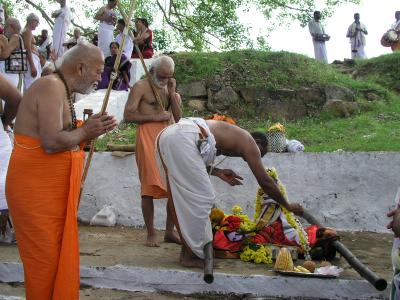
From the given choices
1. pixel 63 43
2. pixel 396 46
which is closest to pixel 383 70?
pixel 396 46

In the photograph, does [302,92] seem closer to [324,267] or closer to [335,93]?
[335,93]

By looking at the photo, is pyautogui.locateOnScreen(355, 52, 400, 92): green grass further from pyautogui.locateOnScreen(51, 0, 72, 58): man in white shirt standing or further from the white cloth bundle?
pyautogui.locateOnScreen(51, 0, 72, 58): man in white shirt standing

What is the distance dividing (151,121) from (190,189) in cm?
141

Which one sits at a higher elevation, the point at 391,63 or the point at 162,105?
the point at 391,63

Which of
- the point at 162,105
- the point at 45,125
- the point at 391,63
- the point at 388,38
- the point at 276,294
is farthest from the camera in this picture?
the point at 388,38

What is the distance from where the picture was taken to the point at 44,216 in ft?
11.5

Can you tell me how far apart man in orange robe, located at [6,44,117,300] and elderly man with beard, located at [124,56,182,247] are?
2324mm

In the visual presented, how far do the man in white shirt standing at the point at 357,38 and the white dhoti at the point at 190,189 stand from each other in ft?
36.6

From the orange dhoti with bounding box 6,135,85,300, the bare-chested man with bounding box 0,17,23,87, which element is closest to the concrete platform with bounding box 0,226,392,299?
the orange dhoti with bounding box 6,135,85,300

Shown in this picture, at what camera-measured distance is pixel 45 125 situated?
11.3 feet

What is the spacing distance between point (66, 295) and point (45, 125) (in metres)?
1.00

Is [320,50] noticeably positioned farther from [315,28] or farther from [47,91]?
[47,91]

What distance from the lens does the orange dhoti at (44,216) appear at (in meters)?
3.49

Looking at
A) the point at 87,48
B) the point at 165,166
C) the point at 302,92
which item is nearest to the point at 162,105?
the point at 165,166
